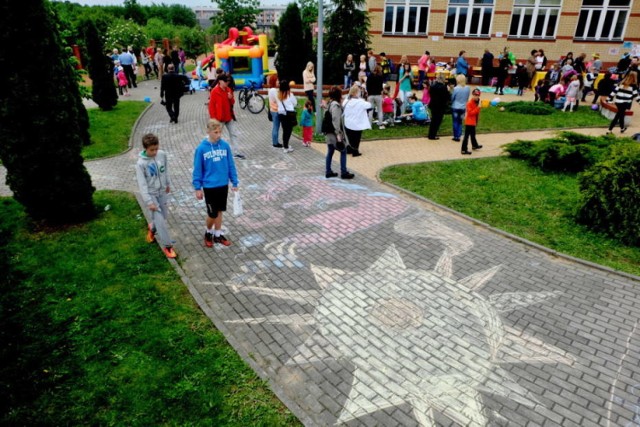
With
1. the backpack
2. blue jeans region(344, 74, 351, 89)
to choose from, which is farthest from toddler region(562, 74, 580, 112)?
the backpack

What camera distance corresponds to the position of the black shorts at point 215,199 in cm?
646

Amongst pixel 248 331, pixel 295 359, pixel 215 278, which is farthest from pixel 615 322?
pixel 215 278

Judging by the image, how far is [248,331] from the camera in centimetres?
502

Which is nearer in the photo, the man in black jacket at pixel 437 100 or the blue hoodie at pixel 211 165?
the blue hoodie at pixel 211 165

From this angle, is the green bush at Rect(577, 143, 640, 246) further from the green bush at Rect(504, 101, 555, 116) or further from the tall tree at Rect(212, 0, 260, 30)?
the tall tree at Rect(212, 0, 260, 30)

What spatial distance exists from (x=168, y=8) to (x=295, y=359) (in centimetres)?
10314

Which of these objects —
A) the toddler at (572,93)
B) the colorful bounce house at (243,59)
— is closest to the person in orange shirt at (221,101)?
the colorful bounce house at (243,59)

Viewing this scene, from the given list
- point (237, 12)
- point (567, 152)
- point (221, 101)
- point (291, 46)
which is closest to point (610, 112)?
point (567, 152)

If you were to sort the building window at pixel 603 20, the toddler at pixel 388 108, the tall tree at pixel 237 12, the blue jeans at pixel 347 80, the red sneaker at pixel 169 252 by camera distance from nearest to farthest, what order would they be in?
the red sneaker at pixel 169 252 < the toddler at pixel 388 108 < the blue jeans at pixel 347 80 < the building window at pixel 603 20 < the tall tree at pixel 237 12

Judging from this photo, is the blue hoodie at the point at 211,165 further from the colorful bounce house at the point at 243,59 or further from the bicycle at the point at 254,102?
the colorful bounce house at the point at 243,59

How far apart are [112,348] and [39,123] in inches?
162

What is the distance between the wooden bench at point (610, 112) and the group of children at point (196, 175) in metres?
14.4

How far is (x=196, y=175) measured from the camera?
6.29 metres

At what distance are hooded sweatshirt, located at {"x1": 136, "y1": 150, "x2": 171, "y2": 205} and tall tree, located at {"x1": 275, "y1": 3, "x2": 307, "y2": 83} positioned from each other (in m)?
16.1
